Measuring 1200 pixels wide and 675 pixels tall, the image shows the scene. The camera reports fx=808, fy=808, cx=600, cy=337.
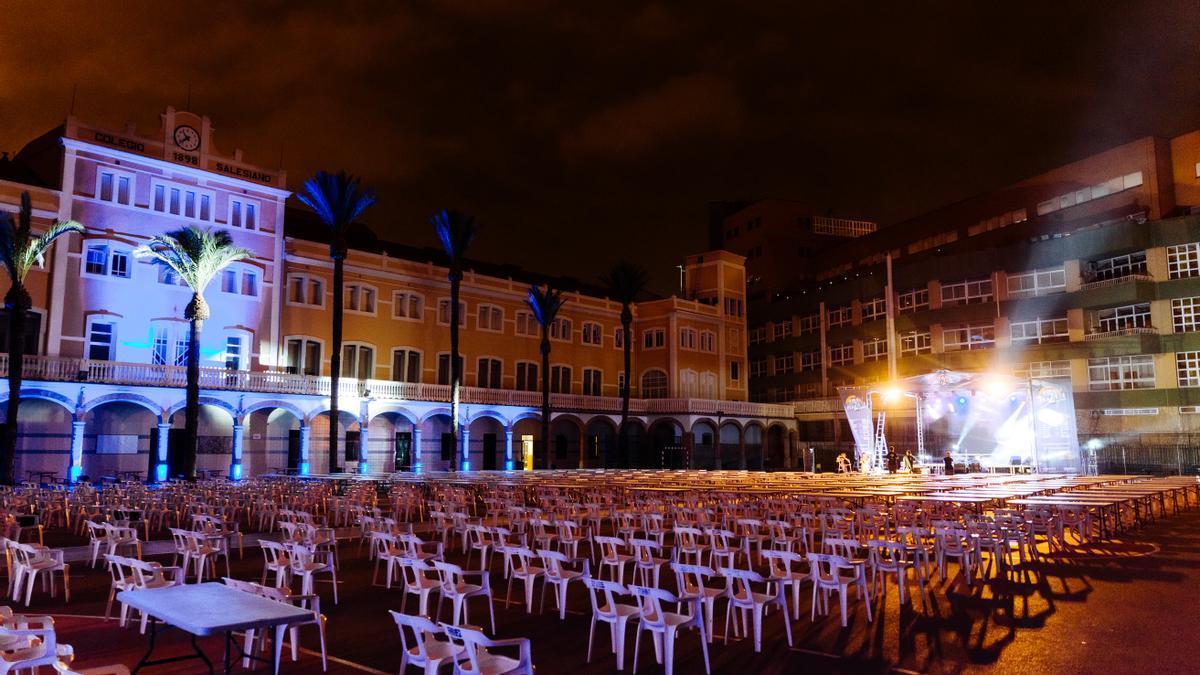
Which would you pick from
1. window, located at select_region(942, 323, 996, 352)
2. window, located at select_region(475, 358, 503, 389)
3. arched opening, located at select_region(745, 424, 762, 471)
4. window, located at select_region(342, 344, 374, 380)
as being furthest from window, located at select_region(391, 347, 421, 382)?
window, located at select_region(942, 323, 996, 352)

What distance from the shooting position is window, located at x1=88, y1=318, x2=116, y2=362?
3148 centimetres

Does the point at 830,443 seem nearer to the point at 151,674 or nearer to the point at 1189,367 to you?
the point at 1189,367

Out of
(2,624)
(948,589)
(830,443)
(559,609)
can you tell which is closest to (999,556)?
(948,589)

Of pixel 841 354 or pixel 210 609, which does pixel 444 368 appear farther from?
pixel 210 609

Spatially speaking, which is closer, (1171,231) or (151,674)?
(151,674)

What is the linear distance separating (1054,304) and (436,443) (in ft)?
111

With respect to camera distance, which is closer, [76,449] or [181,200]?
[76,449]

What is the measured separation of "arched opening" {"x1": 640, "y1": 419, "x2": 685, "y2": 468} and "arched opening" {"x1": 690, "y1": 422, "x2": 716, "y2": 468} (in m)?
1.00

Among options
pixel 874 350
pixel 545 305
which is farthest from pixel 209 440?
pixel 874 350

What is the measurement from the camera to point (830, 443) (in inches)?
2057

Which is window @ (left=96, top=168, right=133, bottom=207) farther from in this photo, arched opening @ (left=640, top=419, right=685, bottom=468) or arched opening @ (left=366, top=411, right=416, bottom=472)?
arched opening @ (left=640, top=419, right=685, bottom=468)

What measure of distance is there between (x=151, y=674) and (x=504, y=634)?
3.34 meters

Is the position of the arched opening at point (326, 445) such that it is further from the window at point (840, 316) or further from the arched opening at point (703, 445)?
the window at point (840, 316)

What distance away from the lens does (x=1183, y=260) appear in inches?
1555
